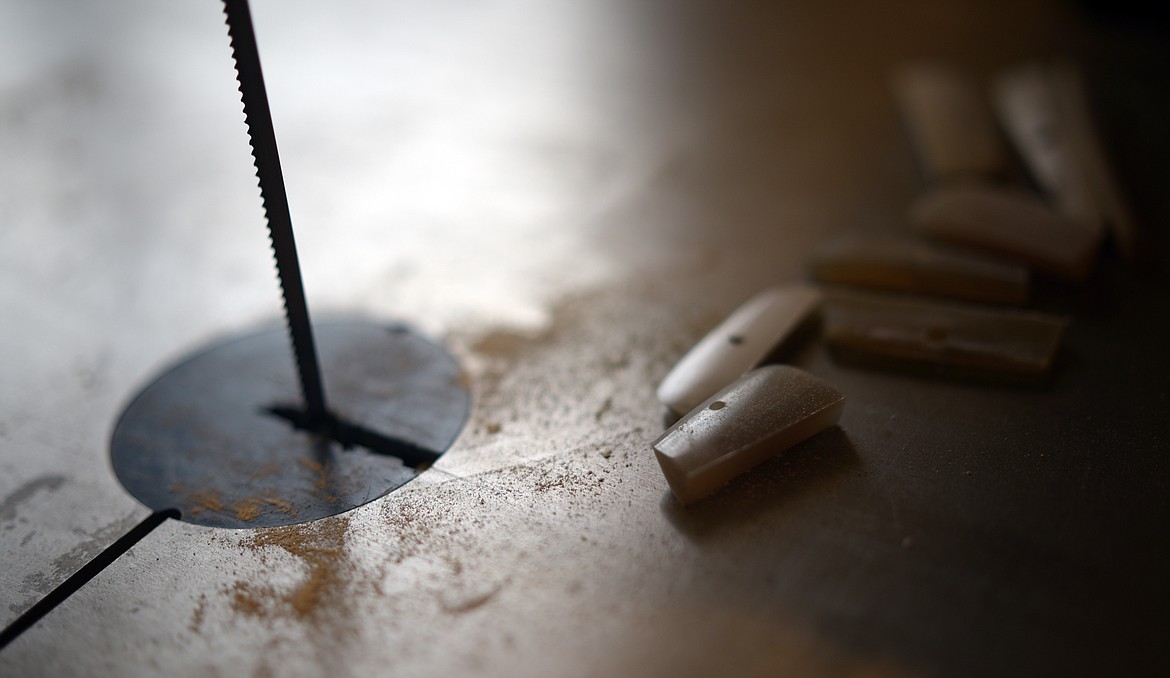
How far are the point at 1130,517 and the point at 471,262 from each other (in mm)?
1093

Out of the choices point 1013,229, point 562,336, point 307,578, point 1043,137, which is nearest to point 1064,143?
point 1043,137

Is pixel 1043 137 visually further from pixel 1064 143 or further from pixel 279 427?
pixel 279 427

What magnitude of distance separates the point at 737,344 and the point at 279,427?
649mm

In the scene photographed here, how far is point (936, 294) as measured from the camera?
149 centimetres

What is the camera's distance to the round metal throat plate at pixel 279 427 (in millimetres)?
1155

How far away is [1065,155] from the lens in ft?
5.86

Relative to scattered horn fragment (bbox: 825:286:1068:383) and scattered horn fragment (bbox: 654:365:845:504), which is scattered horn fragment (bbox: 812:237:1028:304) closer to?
scattered horn fragment (bbox: 825:286:1068:383)

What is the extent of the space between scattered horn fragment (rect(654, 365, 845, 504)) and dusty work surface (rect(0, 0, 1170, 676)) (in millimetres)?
28

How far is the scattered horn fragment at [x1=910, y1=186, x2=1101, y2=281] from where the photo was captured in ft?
4.90

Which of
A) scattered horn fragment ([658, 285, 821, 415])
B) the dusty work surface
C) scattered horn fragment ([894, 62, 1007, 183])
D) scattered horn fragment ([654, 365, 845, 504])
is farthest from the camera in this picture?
scattered horn fragment ([894, 62, 1007, 183])

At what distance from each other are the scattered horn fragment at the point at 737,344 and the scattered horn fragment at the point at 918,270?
121 mm

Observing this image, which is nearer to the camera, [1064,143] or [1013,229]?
[1013,229]

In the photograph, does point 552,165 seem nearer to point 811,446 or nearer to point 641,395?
Result: point 641,395

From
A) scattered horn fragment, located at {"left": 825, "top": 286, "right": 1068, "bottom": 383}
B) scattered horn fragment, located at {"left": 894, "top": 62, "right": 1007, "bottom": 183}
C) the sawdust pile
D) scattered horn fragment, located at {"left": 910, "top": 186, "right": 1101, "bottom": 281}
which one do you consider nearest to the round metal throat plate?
the sawdust pile
